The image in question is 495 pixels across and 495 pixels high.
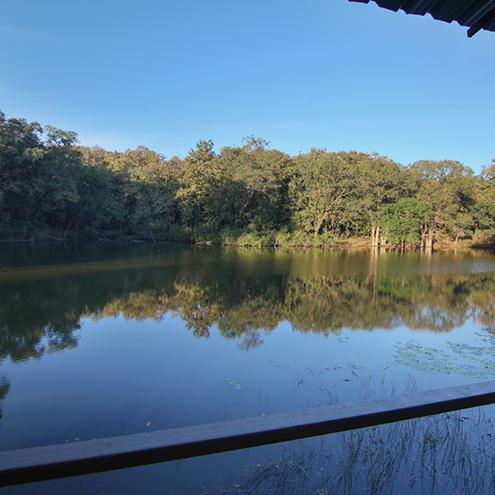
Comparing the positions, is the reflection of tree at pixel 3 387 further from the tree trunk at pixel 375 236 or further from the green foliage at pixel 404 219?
the tree trunk at pixel 375 236

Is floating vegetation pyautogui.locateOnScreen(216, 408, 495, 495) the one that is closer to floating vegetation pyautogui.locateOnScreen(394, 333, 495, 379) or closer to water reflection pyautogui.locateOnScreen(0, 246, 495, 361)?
floating vegetation pyautogui.locateOnScreen(394, 333, 495, 379)

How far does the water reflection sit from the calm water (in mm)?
51

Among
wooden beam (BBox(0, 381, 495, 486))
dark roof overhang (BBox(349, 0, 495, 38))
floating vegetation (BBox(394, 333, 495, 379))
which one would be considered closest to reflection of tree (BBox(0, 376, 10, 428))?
wooden beam (BBox(0, 381, 495, 486))

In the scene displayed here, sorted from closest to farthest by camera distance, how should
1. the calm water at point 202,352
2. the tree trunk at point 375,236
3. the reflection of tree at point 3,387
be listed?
the calm water at point 202,352 → the reflection of tree at point 3,387 → the tree trunk at point 375,236

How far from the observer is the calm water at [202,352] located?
371 cm

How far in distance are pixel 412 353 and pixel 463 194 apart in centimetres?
2995

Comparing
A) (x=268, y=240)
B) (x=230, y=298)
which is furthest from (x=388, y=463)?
(x=268, y=240)

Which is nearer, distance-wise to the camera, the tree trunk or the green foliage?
the green foliage

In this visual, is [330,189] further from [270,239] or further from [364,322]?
[364,322]

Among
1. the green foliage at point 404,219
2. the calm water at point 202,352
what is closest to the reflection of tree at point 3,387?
the calm water at point 202,352

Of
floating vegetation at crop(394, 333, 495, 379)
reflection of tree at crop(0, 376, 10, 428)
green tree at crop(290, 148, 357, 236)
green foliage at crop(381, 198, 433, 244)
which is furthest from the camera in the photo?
green foliage at crop(381, 198, 433, 244)

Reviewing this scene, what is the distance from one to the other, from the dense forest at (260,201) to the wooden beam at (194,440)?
25648 mm

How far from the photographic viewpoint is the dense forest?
27.0 m

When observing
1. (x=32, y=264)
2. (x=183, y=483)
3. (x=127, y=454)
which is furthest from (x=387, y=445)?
(x=32, y=264)
